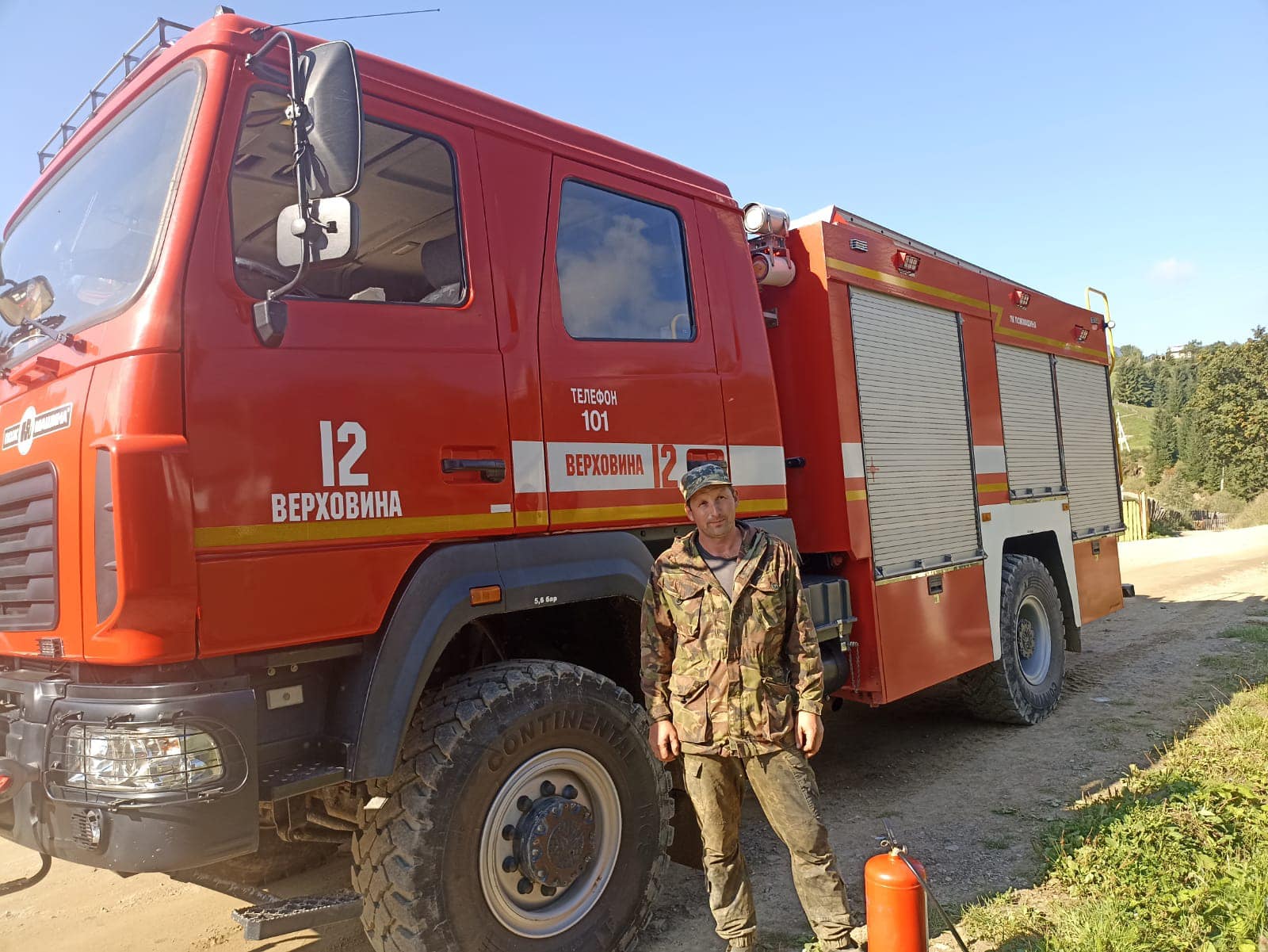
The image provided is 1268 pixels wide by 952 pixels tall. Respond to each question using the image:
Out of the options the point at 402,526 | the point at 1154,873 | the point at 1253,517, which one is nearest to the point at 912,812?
the point at 1154,873

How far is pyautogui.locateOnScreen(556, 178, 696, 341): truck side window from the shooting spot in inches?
139

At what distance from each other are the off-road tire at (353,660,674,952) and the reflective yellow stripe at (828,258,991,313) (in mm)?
2821

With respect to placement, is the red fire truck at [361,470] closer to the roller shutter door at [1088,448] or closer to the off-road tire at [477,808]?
the off-road tire at [477,808]

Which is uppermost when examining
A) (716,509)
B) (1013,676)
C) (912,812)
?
(716,509)

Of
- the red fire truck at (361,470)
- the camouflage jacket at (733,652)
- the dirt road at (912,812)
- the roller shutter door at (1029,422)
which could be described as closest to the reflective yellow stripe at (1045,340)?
the roller shutter door at (1029,422)

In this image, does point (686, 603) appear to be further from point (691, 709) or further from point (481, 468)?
point (481, 468)

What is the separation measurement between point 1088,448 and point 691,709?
6.24 m

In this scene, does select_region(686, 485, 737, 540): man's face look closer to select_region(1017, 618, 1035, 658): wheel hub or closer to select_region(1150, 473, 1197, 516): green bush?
select_region(1017, 618, 1035, 658): wheel hub

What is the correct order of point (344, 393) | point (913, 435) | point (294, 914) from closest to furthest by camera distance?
point (294, 914)
point (344, 393)
point (913, 435)

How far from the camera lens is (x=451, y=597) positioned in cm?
288

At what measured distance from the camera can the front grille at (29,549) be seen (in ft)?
8.34

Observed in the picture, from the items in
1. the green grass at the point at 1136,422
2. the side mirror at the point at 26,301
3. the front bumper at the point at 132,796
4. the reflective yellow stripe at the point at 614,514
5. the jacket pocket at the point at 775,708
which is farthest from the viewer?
the green grass at the point at 1136,422

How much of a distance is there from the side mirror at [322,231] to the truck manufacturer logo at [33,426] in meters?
0.77

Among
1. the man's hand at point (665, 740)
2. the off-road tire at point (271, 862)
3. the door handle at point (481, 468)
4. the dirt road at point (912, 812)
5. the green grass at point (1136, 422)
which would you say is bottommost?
the dirt road at point (912, 812)
